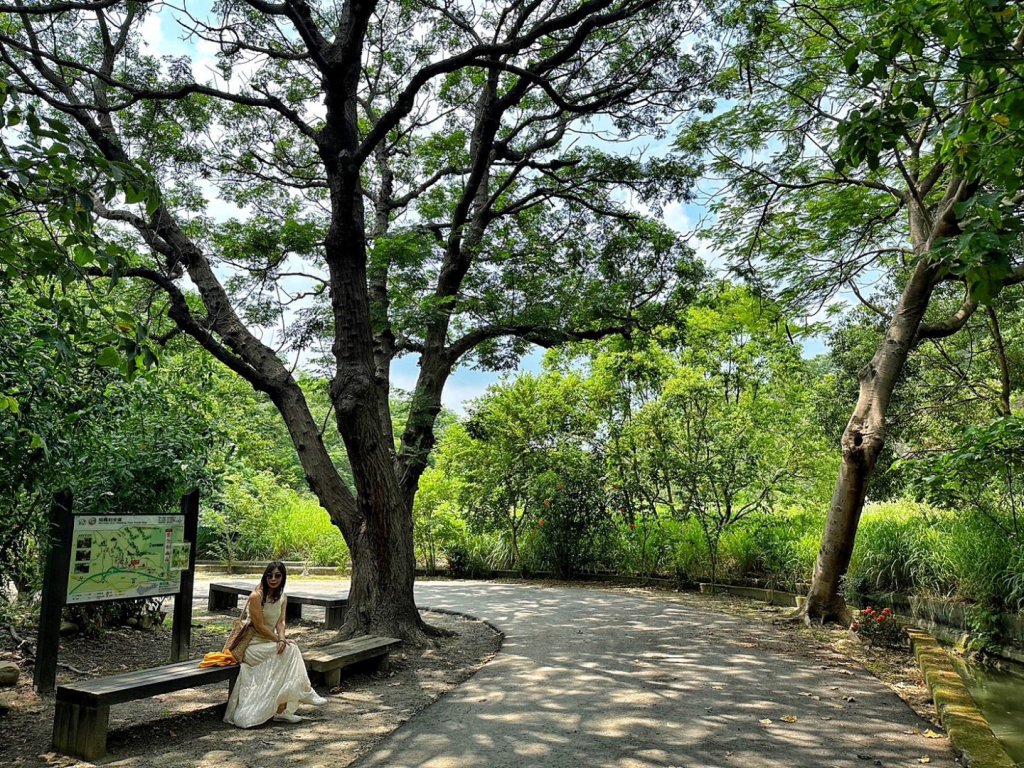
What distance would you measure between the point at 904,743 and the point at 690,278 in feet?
22.4

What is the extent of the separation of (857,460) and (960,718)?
456 cm

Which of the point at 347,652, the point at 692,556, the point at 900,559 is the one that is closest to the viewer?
the point at 347,652

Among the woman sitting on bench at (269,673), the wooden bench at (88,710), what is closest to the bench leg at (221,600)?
the woman sitting on bench at (269,673)

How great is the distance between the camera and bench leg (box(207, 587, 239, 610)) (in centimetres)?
1072

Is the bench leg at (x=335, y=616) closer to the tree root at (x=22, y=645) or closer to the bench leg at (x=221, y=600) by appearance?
A: the bench leg at (x=221, y=600)

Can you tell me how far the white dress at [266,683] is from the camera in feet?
16.5

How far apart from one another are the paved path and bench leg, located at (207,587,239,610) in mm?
5049

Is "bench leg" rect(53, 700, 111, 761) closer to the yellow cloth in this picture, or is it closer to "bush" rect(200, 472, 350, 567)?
the yellow cloth

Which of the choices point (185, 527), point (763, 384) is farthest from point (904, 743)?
point (763, 384)

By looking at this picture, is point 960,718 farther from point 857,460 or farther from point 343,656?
point 343,656

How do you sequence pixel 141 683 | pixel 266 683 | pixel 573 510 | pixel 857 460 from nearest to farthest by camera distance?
pixel 141 683 → pixel 266 683 → pixel 857 460 → pixel 573 510

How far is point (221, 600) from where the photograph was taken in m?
10.8

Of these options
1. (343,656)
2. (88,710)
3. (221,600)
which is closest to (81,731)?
(88,710)

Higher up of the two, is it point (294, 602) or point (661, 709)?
point (294, 602)
